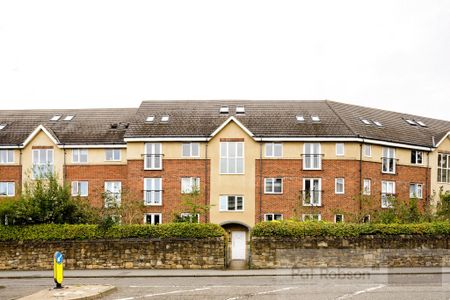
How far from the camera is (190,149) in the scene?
46.4 metres

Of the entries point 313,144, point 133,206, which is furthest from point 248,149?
point 133,206

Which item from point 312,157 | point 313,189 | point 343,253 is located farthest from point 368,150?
point 343,253

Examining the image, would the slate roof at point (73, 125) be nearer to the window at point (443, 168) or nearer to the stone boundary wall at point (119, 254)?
the stone boundary wall at point (119, 254)

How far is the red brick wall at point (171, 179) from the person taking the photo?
1806 inches

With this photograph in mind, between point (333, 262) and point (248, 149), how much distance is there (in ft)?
58.9

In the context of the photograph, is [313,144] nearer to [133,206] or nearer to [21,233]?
[133,206]

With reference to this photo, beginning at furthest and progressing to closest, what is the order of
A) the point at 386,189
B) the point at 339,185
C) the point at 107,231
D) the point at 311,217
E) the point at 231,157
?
the point at 386,189 < the point at 339,185 < the point at 231,157 < the point at 311,217 < the point at 107,231

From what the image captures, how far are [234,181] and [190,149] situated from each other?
12.6 feet

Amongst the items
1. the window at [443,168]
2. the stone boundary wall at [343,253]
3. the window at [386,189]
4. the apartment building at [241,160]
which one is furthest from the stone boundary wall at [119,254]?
the window at [443,168]

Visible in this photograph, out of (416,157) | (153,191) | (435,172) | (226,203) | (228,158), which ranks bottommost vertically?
(226,203)

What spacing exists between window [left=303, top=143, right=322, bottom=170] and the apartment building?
0.07 m

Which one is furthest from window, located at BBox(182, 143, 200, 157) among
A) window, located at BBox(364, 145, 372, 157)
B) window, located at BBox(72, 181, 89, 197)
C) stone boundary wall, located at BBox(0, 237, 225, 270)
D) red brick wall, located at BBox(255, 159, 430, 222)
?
stone boundary wall, located at BBox(0, 237, 225, 270)

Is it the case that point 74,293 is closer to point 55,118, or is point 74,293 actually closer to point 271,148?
point 271,148

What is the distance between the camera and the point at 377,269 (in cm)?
2798
